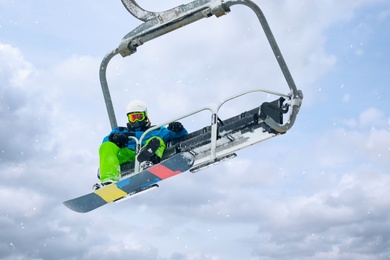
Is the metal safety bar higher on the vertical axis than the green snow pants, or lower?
higher

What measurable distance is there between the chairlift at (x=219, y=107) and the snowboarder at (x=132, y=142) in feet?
1.45

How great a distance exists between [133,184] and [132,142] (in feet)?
3.33

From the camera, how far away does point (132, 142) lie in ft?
34.8

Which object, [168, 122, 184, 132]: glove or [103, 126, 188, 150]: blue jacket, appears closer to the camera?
[168, 122, 184, 132]: glove

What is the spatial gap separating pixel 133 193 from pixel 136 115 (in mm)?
1416

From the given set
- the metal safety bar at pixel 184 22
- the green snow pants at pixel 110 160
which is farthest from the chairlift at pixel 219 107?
the green snow pants at pixel 110 160

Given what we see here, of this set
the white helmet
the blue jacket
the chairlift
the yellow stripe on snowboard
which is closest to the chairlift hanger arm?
the chairlift

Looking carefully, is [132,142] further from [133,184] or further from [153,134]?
[133,184]

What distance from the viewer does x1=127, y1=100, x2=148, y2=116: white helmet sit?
1077 centimetres

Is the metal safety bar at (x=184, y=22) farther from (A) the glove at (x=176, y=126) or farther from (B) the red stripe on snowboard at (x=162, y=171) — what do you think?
(B) the red stripe on snowboard at (x=162, y=171)

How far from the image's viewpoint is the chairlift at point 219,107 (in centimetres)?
868

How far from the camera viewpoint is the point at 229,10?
28.1 feet

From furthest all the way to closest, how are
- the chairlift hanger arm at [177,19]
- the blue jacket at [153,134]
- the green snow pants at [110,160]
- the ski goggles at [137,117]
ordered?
the ski goggles at [137,117], the blue jacket at [153,134], the green snow pants at [110,160], the chairlift hanger arm at [177,19]

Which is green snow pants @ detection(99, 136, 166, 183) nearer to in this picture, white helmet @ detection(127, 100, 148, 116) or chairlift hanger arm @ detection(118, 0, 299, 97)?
white helmet @ detection(127, 100, 148, 116)
